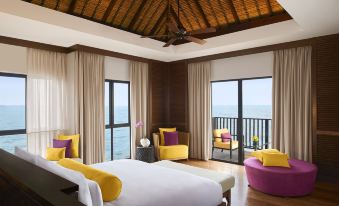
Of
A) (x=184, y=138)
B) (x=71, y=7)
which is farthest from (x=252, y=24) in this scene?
(x=71, y=7)

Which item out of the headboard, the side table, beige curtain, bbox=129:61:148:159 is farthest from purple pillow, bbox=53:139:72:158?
the headboard

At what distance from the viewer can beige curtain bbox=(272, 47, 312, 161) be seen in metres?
4.30

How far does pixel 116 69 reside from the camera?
557 cm

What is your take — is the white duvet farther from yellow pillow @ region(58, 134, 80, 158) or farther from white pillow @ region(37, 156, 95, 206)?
yellow pillow @ region(58, 134, 80, 158)

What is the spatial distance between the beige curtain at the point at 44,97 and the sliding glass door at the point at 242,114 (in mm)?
3629

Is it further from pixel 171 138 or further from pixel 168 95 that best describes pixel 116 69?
pixel 171 138

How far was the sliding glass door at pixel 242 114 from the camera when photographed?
17.4 feet

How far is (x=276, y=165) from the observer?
12.1 feet

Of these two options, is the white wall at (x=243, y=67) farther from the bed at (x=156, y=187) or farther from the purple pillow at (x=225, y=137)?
the bed at (x=156, y=187)

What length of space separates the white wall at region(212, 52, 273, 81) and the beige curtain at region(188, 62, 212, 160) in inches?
9.8

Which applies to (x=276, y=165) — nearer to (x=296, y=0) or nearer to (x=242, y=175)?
(x=242, y=175)

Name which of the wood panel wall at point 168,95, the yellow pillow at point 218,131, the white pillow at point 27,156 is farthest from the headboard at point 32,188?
the yellow pillow at point 218,131

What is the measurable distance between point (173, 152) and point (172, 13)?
3.25 meters

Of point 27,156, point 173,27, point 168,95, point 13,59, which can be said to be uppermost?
point 173,27
